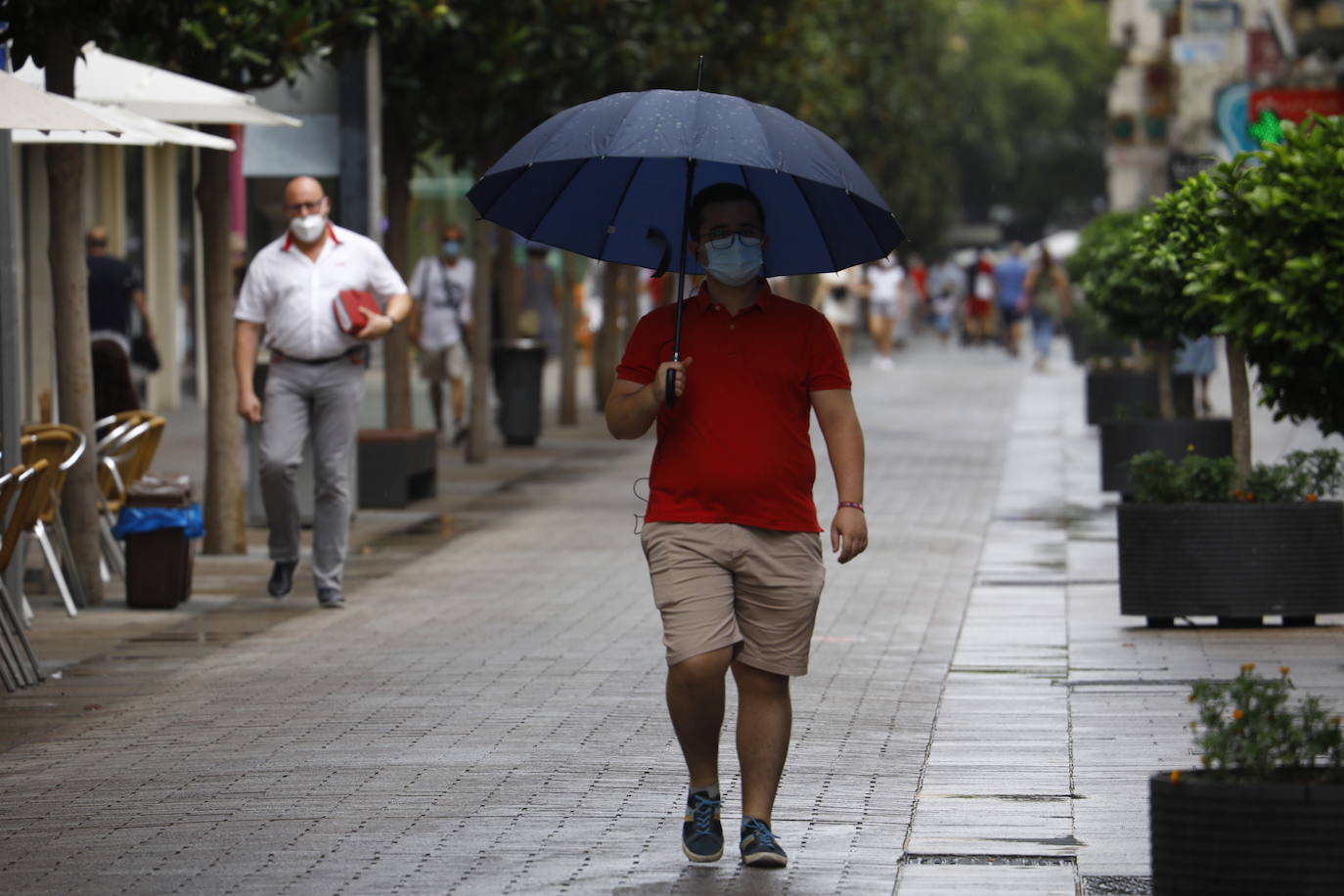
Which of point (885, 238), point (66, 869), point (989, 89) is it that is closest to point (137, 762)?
point (66, 869)

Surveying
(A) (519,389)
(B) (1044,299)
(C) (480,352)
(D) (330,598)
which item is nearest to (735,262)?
(D) (330,598)

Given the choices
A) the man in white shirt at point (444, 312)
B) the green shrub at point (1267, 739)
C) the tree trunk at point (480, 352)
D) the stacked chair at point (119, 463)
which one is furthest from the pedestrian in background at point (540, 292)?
the green shrub at point (1267, 739)

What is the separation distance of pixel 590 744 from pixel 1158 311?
8.18m

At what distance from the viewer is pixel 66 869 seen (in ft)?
20.5

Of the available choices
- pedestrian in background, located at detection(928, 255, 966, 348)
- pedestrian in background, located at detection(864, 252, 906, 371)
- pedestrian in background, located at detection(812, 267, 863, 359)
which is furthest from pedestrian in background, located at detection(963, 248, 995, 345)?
pedestrian in background, located at detection(812, 267, 863, 359)

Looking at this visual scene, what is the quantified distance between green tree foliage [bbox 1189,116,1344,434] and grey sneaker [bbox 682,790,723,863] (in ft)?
6.74

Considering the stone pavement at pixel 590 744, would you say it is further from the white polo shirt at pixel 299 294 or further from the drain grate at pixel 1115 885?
the white polo shirt at pixel 299 294

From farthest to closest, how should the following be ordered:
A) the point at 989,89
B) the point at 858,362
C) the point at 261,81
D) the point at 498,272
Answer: the point at 989,89, the point at 858,362, the point at 498,272, the point at 261,81

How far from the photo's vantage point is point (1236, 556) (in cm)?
1014

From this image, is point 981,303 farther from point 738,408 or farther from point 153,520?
point 738,408

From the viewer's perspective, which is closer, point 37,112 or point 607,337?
point 37,112

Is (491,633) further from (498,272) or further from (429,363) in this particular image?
(498,272)

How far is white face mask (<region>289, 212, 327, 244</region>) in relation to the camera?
1156cm

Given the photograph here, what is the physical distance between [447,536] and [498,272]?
9527mm
